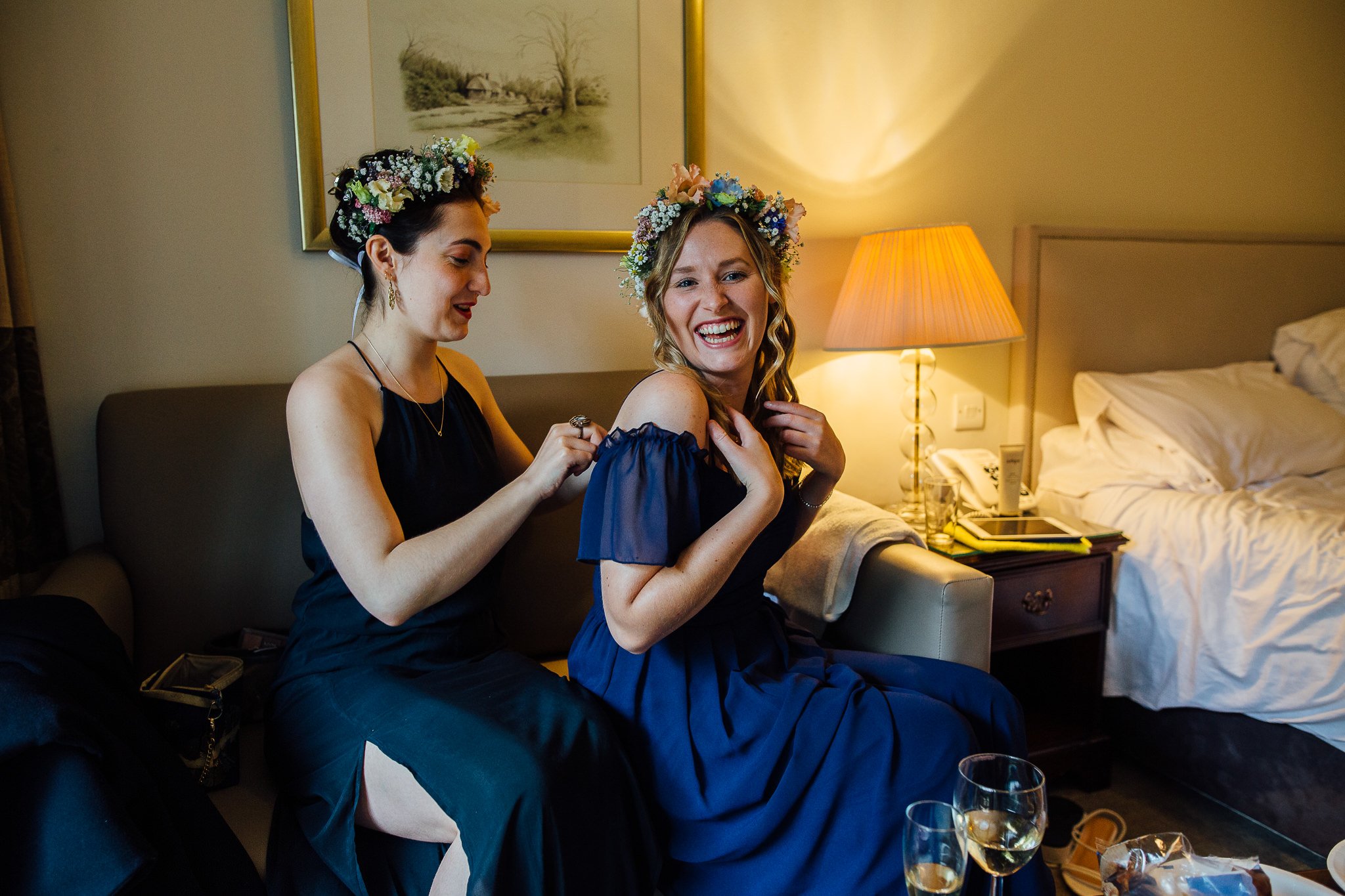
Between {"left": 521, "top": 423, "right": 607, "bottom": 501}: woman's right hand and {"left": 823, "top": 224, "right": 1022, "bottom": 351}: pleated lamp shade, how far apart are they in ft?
3.45

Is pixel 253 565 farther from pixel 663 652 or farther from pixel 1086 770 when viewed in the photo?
pixel 1086 770

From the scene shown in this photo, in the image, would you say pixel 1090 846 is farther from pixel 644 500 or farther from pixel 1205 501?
pixel 644 500

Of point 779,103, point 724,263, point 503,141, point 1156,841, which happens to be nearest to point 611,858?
point 1156,841

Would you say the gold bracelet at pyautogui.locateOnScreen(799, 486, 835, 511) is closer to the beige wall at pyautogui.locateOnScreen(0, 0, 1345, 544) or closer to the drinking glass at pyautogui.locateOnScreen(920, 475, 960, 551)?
the drinking glass at pyautogui.locateOnScreen(920, 475, 960, 551)

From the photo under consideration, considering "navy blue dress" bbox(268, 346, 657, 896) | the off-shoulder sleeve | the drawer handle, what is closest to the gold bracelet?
the off-shoulder sleeve

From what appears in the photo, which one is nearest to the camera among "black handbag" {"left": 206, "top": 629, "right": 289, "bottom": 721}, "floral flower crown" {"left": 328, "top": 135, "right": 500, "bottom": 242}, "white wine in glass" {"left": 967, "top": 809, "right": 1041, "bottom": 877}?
"white wine in glass" {"left": 967, "top": 809, "right": 1041, "bottom": 877}

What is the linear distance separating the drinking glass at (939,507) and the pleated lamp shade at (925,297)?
0.33 meters

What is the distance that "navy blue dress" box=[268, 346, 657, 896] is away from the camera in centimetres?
113

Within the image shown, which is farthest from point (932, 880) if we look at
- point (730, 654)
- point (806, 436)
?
point (806, 436)

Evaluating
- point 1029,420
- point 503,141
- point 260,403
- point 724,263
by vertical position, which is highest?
point 503,141

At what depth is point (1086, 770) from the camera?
2.25m

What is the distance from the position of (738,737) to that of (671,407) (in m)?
0.49

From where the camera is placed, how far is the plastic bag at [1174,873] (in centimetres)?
93

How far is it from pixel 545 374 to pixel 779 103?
0.98 m
